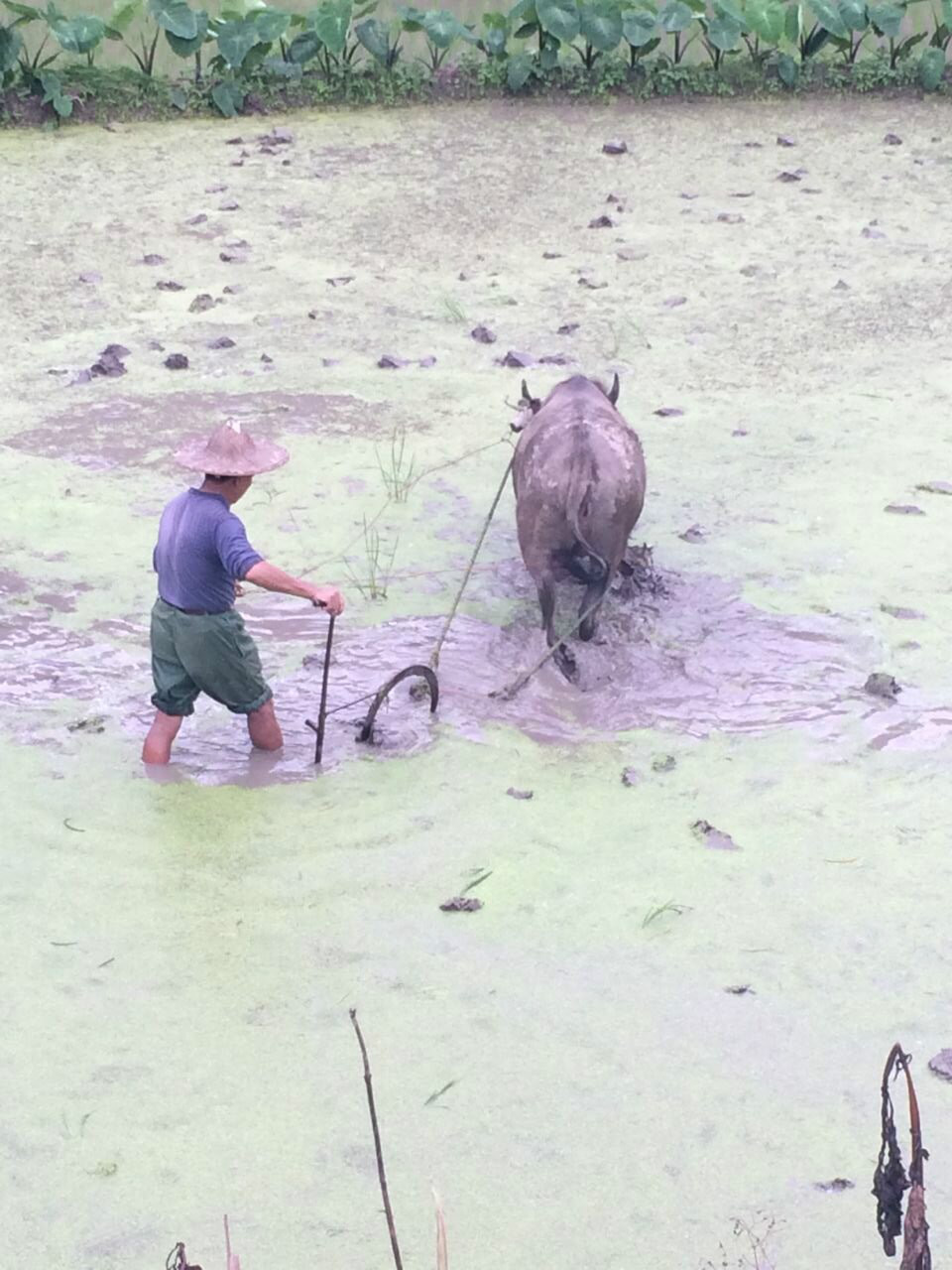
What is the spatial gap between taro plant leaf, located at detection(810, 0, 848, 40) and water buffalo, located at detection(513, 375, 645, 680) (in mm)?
7783

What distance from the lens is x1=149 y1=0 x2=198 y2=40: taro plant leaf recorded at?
1192 centimetres

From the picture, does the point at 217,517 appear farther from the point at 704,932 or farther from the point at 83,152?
the point at 83,152

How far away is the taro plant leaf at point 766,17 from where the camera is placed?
477 inches

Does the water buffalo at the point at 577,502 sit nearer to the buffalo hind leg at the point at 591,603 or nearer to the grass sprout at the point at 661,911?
the buffalo hind leg at the point at 591,603

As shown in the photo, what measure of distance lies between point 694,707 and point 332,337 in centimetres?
374

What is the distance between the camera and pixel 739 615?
582 cm

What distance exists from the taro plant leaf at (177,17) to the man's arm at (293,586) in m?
8.60

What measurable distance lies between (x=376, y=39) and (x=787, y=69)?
9.86 ft

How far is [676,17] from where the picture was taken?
12109 millimetres

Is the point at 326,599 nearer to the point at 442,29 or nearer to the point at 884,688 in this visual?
the point at 884,688

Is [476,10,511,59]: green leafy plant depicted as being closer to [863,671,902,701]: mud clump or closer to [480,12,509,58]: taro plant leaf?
A: [480,12,509,58]: taro plant leaf

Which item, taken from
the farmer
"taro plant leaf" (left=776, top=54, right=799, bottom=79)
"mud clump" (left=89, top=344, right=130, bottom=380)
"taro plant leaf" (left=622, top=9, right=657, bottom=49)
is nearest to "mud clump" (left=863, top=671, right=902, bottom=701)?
the farmer

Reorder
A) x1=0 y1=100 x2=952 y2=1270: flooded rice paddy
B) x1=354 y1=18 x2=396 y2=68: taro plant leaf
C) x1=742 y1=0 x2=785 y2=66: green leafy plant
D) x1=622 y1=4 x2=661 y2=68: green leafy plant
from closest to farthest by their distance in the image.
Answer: x1=0 y1=100 x2=952 y2=1270: flooded rice paddy, x1=742 y1=0 x2=785 y2=66: green leafy plant, x1=622 y1=4 x2=661 y2=68: green leafy plant, x1=354 y1=18 x2=396 y2=68: taro plant leaf

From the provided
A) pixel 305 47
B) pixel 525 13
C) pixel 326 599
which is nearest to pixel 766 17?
pixel 525 13
